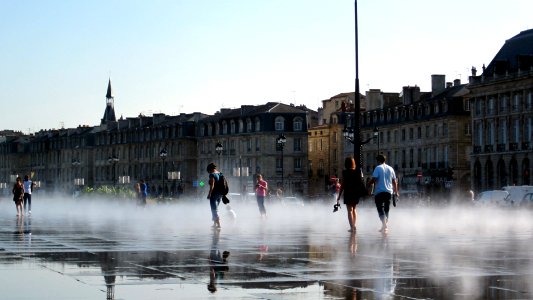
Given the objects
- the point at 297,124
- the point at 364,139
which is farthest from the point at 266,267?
the point at 297,124

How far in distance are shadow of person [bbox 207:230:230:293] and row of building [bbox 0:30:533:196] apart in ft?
211

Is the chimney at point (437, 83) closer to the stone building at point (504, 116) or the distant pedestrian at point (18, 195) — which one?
the stone building at point (504, 116)

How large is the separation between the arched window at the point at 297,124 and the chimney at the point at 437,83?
27.5m

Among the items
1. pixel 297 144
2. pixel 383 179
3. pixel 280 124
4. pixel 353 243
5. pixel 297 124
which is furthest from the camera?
pixel 297 144

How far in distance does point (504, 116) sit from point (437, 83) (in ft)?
53.3

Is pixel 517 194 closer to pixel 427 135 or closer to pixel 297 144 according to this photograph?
pixel 427 135

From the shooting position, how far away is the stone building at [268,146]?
152750mm

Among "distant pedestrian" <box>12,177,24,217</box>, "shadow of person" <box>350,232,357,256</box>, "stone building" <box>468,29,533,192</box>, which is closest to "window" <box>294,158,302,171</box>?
"stone building" <box>468,29,533,192</box>

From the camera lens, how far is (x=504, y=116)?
113000 millimetres

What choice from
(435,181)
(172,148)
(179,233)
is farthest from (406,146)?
(179,233)

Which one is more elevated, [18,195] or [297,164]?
[297,164]

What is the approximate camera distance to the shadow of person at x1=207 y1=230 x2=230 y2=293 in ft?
39.8

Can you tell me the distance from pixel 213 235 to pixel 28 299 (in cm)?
1266

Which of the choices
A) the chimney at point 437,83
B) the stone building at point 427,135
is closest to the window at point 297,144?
the stone building at point 427,135
